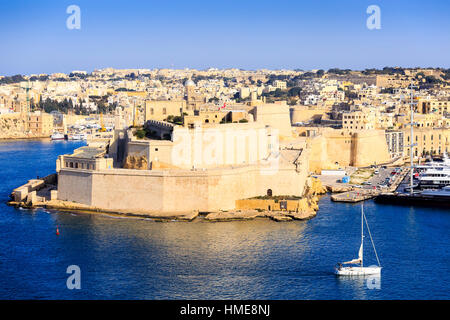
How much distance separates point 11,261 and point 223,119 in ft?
36.6

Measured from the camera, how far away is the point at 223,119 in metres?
24.2

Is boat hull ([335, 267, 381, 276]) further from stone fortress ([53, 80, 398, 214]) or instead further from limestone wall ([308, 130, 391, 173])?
limestone wall ([308, 130, 391, 173])

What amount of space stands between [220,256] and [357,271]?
3.18 meters

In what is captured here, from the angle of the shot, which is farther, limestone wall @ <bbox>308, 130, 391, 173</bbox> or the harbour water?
limestone wall @ <bbox>308, 130, 391, 173</bbox>

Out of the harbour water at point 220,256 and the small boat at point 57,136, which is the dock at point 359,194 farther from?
the small boat at point 57,136

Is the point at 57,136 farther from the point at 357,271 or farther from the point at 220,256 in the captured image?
the point at 357,271

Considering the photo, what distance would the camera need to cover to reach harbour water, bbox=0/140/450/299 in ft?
42.9

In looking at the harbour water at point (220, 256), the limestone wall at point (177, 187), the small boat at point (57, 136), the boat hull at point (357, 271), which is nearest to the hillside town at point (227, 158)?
the limestone wall at point (177, 187)

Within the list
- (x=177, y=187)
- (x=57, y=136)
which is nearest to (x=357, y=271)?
(x=177, y=187)

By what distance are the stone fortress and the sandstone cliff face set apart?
34 millimetres

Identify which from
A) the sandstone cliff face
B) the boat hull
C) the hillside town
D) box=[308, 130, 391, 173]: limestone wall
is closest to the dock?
the hillside town

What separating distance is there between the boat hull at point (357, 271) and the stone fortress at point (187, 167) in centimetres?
588

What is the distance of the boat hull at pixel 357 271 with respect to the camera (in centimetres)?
1390

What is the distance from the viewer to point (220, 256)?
15.1 m
